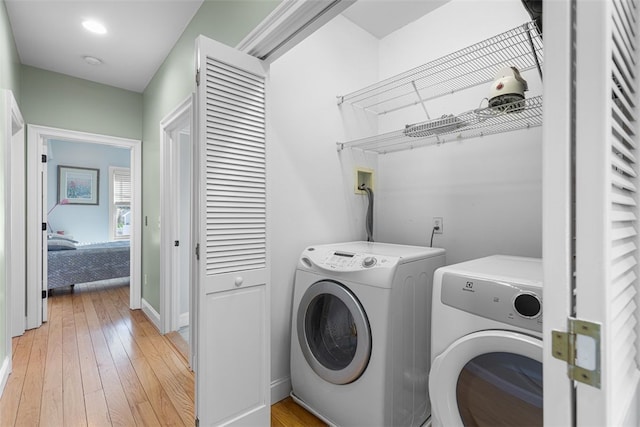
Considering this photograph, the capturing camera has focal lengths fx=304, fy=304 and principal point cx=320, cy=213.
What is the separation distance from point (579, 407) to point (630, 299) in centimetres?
31

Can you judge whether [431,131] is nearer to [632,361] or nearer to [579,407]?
[632,361]

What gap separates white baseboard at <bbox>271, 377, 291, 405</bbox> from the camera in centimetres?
188

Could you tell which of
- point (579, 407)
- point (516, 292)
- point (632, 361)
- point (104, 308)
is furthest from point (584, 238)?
point (104, 308)

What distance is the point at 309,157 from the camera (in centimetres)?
208

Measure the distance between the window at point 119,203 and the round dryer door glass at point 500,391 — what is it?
669cm

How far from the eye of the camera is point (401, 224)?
92.7 inches

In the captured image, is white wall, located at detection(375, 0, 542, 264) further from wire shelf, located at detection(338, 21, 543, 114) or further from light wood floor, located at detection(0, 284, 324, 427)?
light wood floor, located at detection(0, 284, 324, 427)

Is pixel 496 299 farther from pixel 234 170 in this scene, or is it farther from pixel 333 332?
pixel 234 170

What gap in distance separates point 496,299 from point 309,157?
140 centimetres

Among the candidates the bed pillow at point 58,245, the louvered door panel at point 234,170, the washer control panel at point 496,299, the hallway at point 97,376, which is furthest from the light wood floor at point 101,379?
the bed pillow at point 58,245

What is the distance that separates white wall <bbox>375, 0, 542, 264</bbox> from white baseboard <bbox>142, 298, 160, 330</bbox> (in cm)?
234

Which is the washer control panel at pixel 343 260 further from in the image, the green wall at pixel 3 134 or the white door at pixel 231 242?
the green wall at pixel 3 134

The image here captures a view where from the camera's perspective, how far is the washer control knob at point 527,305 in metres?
0.97

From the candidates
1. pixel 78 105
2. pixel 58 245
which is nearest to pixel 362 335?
pixel 78 105
